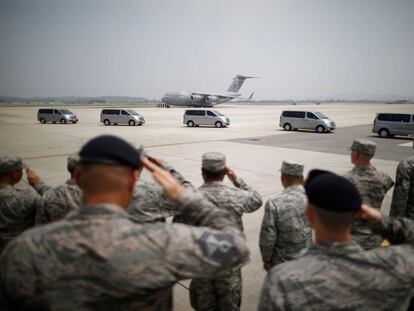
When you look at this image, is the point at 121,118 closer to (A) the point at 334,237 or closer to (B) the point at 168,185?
(B) the point at 168,185

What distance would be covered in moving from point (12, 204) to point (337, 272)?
334cm

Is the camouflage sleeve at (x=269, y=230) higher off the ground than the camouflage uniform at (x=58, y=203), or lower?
lower

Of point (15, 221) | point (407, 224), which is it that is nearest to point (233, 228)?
point (407, 224)

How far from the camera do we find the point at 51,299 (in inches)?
58.5

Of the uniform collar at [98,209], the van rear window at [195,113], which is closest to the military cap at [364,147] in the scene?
the uniform collar at [98,209]

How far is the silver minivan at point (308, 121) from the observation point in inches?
987

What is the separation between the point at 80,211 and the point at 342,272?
1.46m

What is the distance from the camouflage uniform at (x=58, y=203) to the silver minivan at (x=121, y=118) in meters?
27.0

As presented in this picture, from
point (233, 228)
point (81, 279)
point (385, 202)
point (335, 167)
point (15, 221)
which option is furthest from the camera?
point (335, 167)

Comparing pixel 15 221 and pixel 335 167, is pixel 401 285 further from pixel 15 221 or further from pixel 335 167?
pixel 335 167

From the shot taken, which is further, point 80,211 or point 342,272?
point 342,272

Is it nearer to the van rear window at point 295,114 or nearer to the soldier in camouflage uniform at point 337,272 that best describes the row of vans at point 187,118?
the van rear window at point 295,114

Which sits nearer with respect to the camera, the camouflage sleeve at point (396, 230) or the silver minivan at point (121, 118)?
the camouflage sleeve at point (396, 230)

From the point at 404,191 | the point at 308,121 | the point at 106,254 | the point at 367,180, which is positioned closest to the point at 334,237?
the point at 106,254
